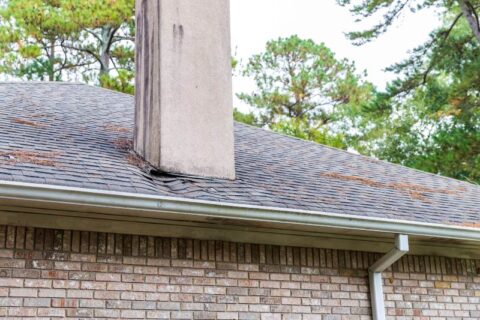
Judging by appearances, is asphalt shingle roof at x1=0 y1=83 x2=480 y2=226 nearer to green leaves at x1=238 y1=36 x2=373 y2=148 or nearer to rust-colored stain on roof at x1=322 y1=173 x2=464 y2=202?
rust-colored stain on roof at x1=322 y1=173 x2=464 y2=202

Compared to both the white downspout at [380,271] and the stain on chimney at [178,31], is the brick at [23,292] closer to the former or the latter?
the stain on chimney at [178,31]

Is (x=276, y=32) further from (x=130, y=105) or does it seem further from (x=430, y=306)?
(x=430, y=306)

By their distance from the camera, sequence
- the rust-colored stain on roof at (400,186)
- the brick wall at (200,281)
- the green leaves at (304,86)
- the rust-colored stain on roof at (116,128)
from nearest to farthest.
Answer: the brick wall at (200,281)
the rust-colored stain on roof at (116,128)
the rust-colored stain on roof at (400,186)
the green leaves at (304,86)

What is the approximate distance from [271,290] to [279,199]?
74cm

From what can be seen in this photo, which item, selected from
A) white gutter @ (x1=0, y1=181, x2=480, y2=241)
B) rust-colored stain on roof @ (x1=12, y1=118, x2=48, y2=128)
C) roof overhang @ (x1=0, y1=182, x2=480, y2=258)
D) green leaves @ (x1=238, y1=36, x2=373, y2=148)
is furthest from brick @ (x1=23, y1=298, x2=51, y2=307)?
green leaves @ (x1=238, y1=36, x2=373, y2=148)

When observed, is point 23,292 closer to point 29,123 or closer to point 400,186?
point 29,123

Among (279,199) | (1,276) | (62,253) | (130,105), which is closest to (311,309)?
(279,199)

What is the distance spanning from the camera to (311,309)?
5312 mm

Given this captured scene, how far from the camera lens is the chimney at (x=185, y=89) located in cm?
554

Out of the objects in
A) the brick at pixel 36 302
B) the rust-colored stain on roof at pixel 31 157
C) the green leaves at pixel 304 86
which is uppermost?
the green leaves at pixel 304 86

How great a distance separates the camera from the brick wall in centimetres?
422

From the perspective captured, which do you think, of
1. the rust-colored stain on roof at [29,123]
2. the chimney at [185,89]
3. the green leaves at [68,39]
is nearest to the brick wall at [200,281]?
the chimney at [185,89]

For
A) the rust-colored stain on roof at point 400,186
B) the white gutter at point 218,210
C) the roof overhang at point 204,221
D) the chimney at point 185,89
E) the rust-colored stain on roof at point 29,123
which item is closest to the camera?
the white gutter at point 218,210

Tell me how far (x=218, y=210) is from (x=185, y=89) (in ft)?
5.12
